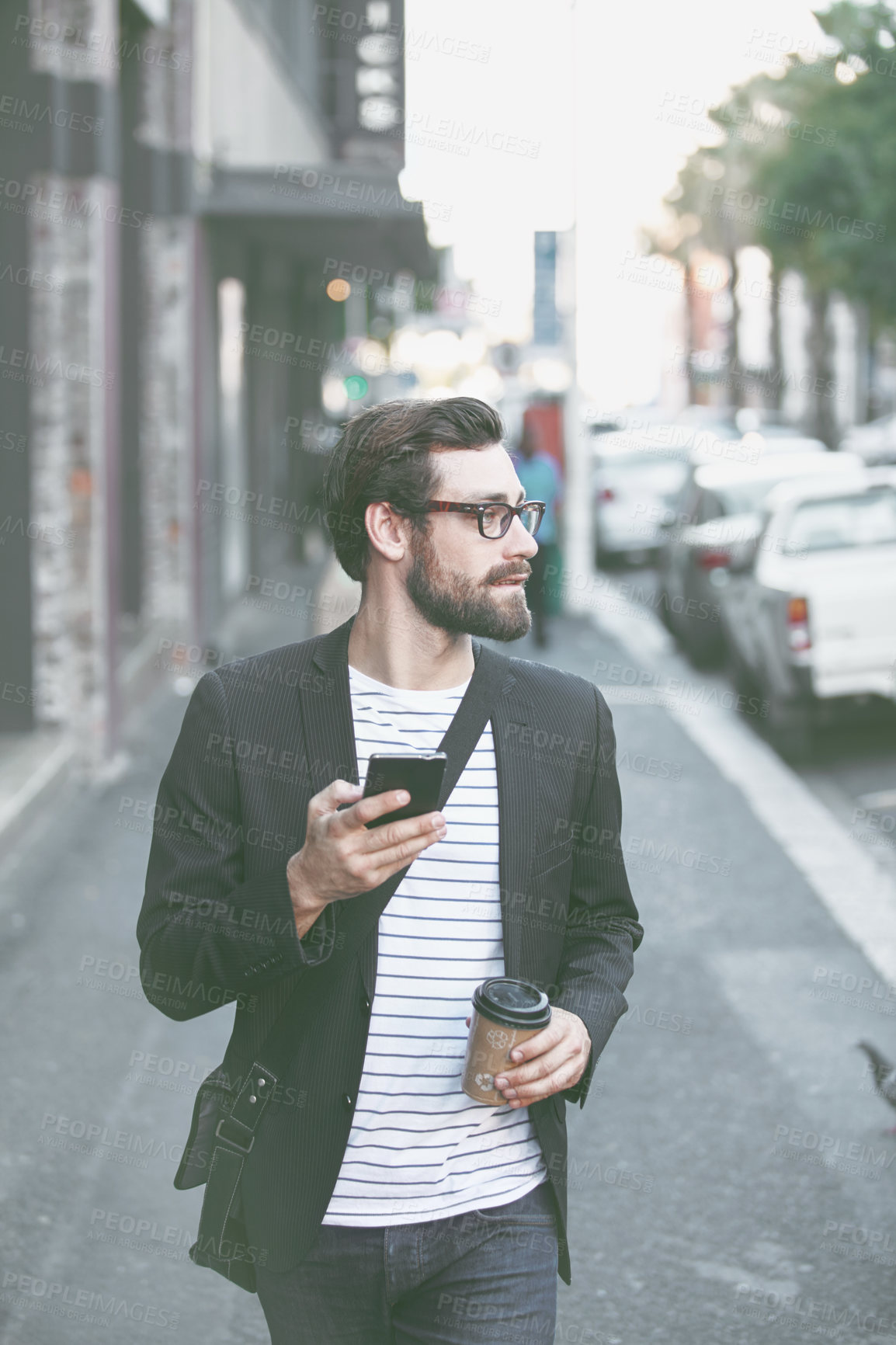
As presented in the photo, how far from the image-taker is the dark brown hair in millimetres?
2502

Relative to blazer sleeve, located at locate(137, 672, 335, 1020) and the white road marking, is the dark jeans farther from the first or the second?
the white road marking

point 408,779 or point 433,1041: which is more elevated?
point 408,779

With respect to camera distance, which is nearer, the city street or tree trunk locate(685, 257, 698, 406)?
Answer: the city street

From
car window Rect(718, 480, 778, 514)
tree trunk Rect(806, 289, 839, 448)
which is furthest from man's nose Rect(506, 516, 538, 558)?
tree trunk Rect(806, 289, 839, 448)

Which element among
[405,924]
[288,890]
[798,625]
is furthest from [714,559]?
[288,890]

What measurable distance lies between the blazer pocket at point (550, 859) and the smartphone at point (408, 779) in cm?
46

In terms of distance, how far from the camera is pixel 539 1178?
255 cm

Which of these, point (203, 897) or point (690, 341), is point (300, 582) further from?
point (690, 341)

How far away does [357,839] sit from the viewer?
6.89 ft

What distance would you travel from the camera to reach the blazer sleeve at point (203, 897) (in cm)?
232

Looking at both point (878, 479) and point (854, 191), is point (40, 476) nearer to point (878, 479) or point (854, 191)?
point (878, 479)

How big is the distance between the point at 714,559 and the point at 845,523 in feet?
8.66

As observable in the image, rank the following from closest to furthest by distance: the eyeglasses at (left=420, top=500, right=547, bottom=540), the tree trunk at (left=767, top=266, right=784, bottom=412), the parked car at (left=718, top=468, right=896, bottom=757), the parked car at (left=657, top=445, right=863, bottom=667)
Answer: the eyeglasses at (left=420, top=500, right=547, bottom=540) → the parked car at (left=718, top=468, right=896, bottom=757) → the parked car at (left=657, top=445, right=863, bottom=667) → the tree trunk at (left=767, top=266, right=784, bottom=412)

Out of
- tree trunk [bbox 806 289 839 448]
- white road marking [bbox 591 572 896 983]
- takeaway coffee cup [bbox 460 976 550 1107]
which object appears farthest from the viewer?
tree trunk [bbox 806 289 839 448]
